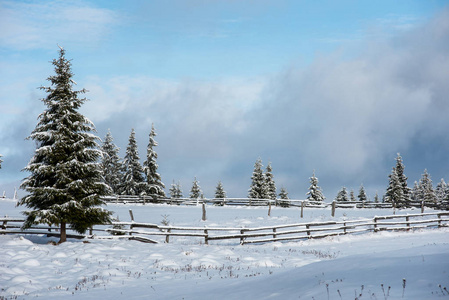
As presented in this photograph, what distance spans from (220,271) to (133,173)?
38.7 m

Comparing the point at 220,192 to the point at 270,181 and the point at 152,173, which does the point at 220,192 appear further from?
the point at 152,173

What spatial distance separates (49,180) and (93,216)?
2.99 m

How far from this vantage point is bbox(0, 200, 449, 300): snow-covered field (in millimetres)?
5996

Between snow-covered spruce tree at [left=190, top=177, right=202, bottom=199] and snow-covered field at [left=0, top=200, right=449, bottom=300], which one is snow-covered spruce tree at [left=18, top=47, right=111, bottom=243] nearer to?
snow-covered field at [left=0, top=200, right=449, bottom=300]

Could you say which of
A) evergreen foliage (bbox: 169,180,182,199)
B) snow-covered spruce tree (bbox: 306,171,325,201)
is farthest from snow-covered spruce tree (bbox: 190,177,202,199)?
snow-covered spruce tree (bbox: 306,171,325,201)

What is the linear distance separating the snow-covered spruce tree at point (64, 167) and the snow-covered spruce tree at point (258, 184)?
114 ft

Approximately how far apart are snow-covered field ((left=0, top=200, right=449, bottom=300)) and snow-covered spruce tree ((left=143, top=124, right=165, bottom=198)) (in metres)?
25.6

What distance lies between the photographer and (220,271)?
40.2 feet

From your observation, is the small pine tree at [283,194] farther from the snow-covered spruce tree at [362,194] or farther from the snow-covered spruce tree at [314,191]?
the snow-covered spruce tree at [362,194]

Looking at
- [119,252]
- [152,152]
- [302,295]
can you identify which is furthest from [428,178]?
[302,295]

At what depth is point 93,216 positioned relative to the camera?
59.9 ft

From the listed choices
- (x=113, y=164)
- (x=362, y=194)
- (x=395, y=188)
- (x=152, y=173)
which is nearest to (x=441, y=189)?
(x=362, y=194)

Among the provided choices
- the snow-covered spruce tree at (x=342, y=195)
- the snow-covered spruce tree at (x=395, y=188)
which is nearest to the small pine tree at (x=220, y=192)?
the snow-covered spruce tree at (x=395, y=188)

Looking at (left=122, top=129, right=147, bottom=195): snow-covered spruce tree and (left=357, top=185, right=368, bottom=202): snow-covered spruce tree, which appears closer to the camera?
(left=122, top=129, right=147, bottom=195): snow-covered spruce tree
